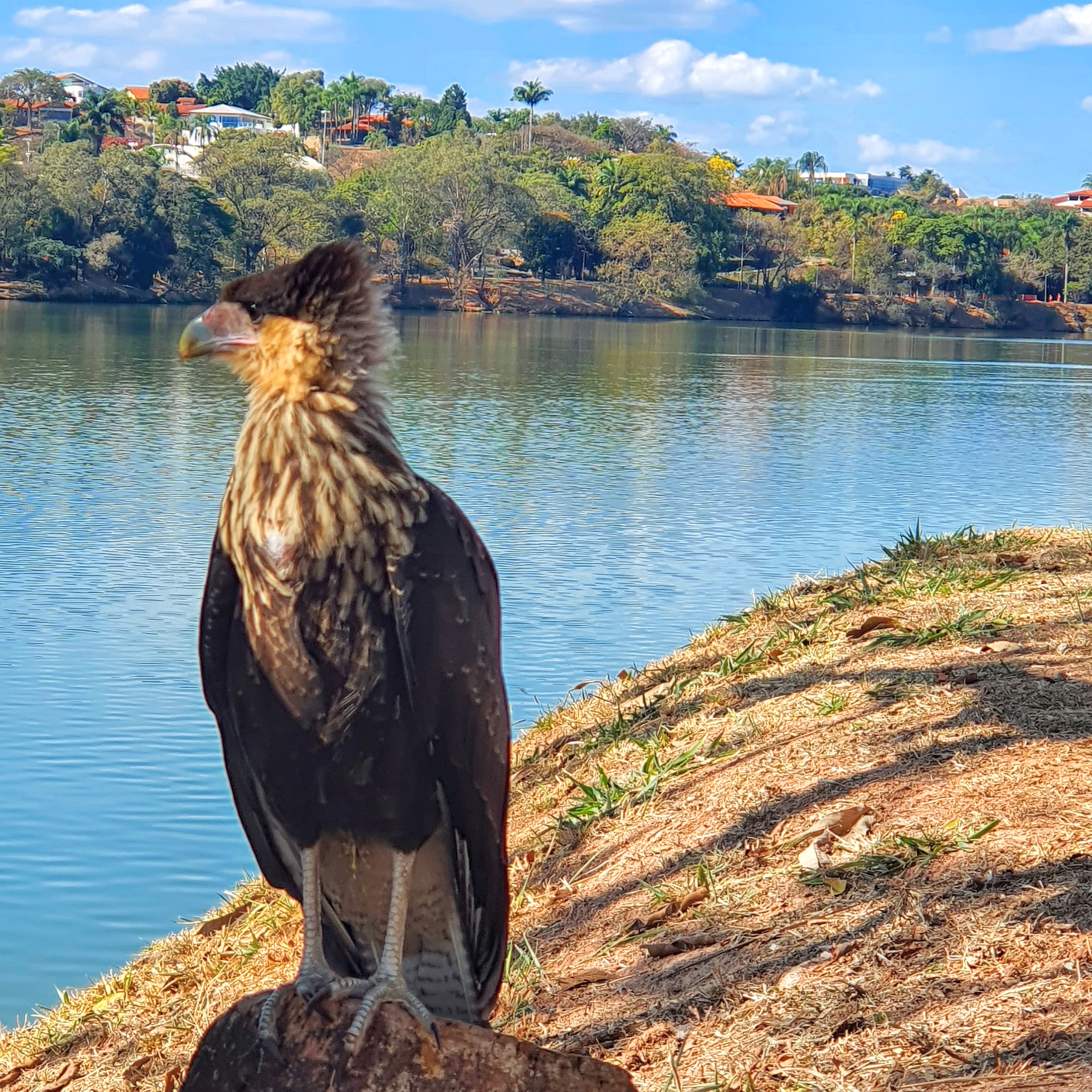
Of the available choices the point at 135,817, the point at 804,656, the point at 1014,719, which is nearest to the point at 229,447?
the point at 135,817

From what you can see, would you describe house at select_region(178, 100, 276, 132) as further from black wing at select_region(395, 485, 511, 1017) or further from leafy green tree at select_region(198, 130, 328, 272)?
black wing at select_region(395, 485, 511, 1017)

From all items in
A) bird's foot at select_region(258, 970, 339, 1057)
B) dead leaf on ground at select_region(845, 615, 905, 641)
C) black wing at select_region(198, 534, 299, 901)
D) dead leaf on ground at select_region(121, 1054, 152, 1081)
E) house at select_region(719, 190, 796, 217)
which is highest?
house at select_region(719, 190, 796, 217)

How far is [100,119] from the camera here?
95500 millimetres

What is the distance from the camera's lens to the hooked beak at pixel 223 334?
3.07 meters

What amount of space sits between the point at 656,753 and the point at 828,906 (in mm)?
1657

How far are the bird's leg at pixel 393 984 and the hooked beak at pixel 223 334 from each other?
1069mm

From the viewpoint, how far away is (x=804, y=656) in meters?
6.11

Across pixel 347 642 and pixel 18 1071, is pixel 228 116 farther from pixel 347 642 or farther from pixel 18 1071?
pixel 347 642

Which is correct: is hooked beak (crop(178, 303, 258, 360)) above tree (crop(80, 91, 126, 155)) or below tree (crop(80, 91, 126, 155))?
below

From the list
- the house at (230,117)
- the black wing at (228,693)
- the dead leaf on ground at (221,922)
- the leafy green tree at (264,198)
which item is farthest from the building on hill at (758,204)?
the black wing at (228,693)

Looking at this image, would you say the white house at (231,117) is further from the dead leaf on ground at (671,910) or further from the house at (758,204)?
the dead leaf on ground at (671,910)

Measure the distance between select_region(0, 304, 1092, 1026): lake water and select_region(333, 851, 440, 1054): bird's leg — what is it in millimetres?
1015

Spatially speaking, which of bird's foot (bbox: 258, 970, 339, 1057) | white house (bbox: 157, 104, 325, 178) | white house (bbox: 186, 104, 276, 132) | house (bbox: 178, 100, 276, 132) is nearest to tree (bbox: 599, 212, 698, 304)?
white house (bbox: 157, 104, 325, 178)

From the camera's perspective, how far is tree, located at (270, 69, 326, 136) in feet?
461
